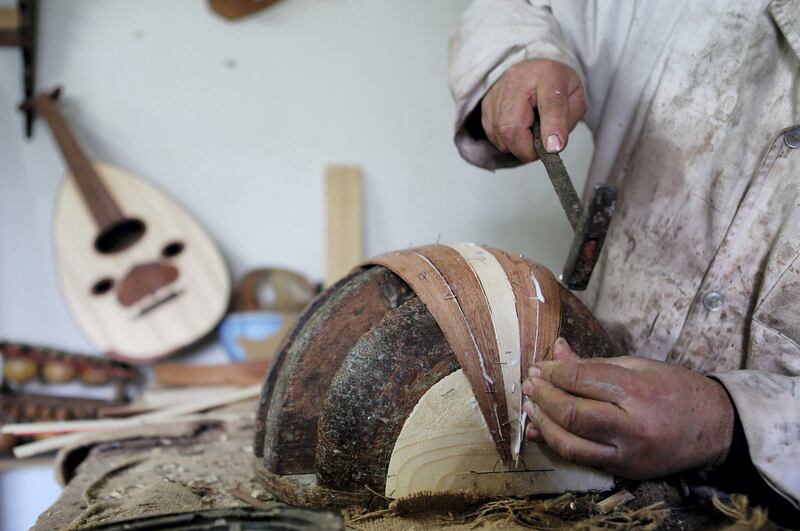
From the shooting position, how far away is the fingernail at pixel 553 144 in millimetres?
1084

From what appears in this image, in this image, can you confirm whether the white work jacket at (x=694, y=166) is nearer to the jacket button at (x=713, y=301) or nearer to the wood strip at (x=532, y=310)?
the jacket button at (x=713, y=301)

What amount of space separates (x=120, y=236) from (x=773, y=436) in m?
2.61

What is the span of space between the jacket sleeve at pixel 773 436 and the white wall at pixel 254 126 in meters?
1.96

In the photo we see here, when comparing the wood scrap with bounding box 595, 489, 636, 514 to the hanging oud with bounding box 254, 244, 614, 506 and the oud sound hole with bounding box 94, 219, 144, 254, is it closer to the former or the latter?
the hanging oud with bounding box 254, 244, 614, 506

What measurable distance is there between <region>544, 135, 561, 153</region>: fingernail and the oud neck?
7.02ft

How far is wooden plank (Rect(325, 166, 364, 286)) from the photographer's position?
9.45ft

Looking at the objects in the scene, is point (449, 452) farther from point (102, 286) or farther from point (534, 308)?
point (102, 286)

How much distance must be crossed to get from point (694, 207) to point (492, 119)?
0.43 m

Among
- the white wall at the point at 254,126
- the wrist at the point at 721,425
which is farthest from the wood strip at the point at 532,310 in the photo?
the white wall at the point at 254,126

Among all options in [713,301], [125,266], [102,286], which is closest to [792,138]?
[713,301]

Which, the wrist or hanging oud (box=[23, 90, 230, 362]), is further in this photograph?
hanging oud (box=[23, 90, 230, 362])

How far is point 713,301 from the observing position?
45.2 inches

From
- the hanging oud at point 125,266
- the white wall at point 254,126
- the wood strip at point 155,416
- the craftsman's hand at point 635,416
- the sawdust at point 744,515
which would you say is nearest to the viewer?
the sawdust at point 744,515

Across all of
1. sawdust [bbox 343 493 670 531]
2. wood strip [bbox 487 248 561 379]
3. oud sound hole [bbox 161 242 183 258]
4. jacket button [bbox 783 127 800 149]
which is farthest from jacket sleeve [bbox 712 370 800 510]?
oud sound hole [bbox 161 242 183 258]
